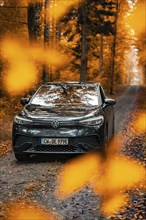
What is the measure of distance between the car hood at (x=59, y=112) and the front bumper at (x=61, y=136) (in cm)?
35

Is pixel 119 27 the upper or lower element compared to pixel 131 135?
upper

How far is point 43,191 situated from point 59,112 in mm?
2848

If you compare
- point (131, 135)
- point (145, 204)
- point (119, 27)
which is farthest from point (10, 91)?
point (119, 27)

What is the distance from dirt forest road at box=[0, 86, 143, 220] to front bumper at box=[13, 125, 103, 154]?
1.15ft

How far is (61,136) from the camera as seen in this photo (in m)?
9.35

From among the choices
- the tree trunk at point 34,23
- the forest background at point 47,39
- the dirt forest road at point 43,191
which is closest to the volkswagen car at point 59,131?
the dirt forest road at point 43,191

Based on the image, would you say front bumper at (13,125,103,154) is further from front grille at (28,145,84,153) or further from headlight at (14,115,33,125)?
headlight at (14,115,33,125)

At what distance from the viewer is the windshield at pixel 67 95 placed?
1060 cm

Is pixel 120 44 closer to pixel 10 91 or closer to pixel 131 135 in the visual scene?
pixel 10 91

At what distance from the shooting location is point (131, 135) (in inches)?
547

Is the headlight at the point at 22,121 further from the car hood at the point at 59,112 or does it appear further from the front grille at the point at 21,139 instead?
the front grille at the point at 21,139

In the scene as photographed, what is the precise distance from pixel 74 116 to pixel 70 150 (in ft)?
2.51

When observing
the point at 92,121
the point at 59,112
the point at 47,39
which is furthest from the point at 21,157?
the point at 47,39

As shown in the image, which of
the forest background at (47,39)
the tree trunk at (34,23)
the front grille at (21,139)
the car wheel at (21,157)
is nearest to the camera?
the front grille at (21,139)
